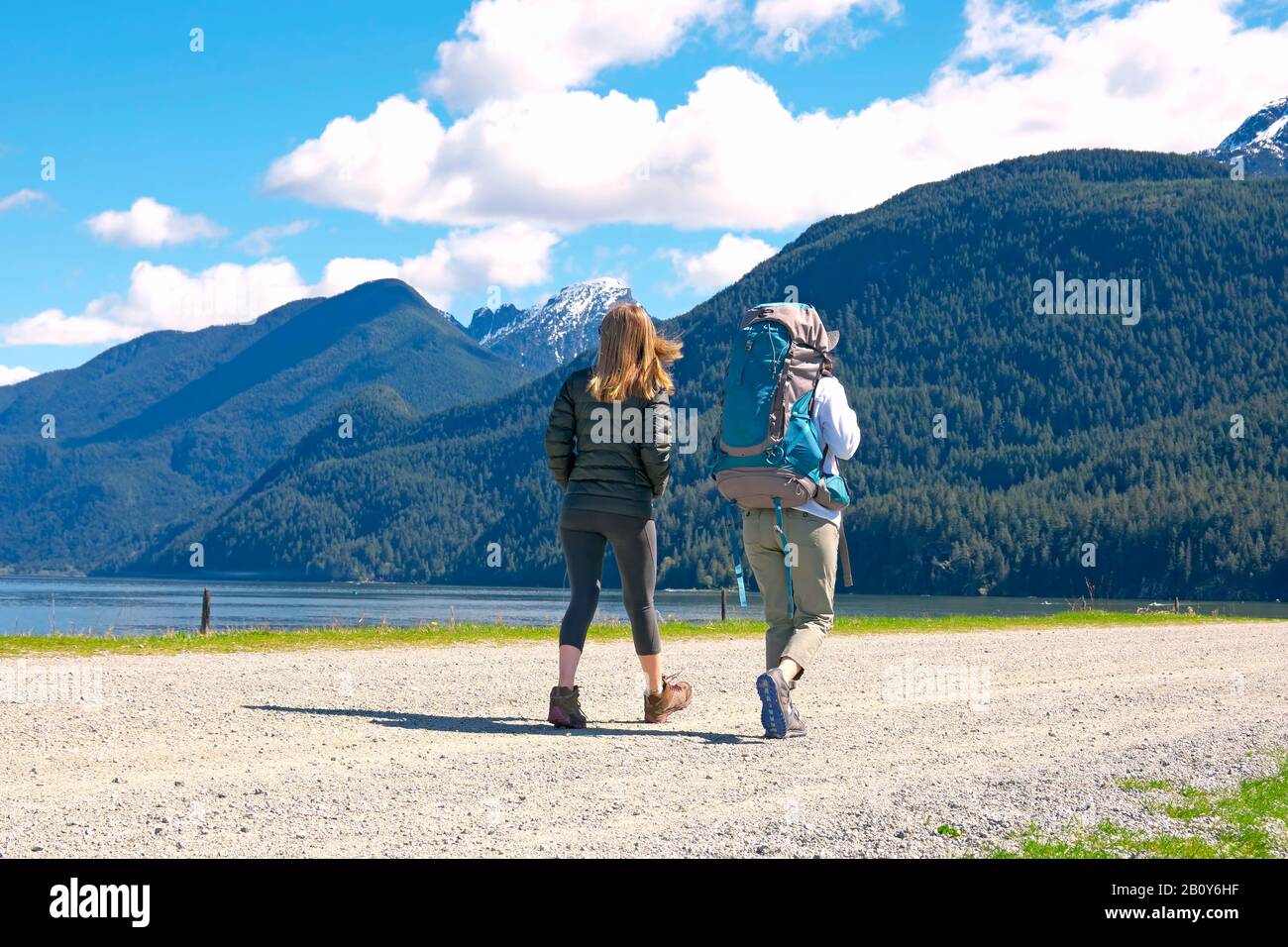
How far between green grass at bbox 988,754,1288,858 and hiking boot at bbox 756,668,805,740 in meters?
2.36

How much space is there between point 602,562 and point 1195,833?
4.64 metres

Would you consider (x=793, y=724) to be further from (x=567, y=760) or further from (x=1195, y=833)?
(x=1195, y=833)

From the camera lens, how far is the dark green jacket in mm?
9805

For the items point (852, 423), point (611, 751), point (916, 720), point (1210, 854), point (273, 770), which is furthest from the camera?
point (916, 720)

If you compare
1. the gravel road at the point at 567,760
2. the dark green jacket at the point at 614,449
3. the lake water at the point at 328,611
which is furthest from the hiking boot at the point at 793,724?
the lake water at the point at 328,611

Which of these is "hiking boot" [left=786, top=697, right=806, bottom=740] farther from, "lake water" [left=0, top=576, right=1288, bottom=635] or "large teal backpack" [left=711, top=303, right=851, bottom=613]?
"lake water" [left=0, top=576, right=1288, bottom=635]

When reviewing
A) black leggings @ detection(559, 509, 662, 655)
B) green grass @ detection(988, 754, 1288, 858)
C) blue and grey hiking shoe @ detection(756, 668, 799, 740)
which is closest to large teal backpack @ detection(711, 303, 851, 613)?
blue and grey hiking shoe @ detection(756, 668, 799, 740)

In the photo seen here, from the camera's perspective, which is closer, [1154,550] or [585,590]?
[585,590]

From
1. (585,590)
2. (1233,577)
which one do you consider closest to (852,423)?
(585,590)

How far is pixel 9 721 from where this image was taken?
1000 cm

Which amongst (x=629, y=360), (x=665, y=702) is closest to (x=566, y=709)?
(x=665, y=702)

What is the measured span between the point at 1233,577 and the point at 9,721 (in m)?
194

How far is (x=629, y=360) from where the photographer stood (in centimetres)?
969
